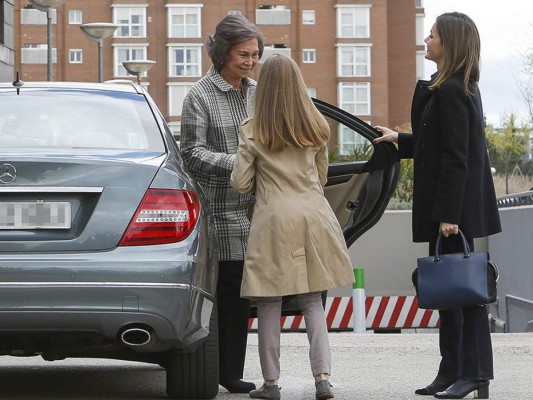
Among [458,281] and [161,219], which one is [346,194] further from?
[161,219]

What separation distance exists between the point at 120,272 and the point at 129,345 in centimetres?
33

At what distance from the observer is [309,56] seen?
8906 cm

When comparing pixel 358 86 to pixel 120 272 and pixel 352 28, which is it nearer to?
pixel 352 28

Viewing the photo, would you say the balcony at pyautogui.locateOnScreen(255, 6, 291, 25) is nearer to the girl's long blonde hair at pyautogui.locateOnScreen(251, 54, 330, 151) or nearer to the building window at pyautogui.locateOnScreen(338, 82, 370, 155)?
the building window at pyautogui.locateOnScreen(338, 82, 370, 155)

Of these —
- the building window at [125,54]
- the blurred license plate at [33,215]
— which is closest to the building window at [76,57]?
the building window at [125,54]

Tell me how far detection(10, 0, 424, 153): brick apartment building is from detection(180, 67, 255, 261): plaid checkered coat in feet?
264

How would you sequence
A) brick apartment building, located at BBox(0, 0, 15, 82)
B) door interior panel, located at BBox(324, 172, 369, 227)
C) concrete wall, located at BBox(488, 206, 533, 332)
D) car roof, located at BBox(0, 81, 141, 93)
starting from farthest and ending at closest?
brick apartment building, located at BBox(0, 0, 15, 82)
concrete wall, located at BBox(488, 206, 533, 332)
door interior panel, located at BBox(324, 172, 369, 227)
car roof, located at BBox(0, 81, 141, 93)

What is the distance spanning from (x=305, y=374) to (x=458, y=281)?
184 centimetres

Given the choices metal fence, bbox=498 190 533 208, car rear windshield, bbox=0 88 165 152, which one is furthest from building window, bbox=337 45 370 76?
car rear windshield, bbox=0 88 165 152

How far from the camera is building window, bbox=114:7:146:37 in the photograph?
88.1 metres

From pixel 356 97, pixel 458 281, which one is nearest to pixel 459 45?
pixel 458 281

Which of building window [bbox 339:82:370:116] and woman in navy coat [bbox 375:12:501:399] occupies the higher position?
building window [bbox 339:82:370:116]

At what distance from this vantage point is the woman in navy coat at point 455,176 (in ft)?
21.9

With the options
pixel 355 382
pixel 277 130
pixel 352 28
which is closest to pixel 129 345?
pixel 277 130
